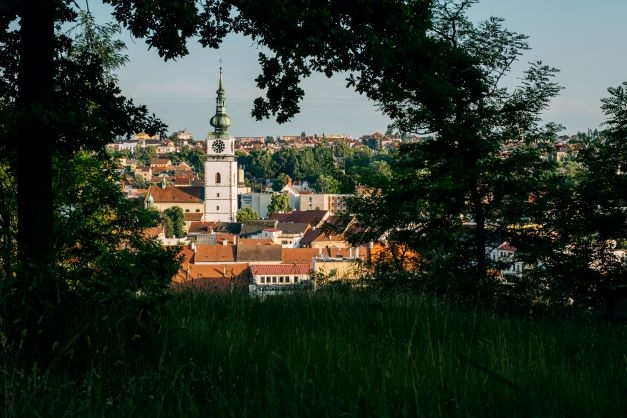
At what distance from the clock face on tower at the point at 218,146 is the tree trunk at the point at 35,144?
13125 cm

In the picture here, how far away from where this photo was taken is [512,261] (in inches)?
490

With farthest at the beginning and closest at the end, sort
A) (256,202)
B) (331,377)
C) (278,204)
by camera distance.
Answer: (256,202), (278,204), (331,377)

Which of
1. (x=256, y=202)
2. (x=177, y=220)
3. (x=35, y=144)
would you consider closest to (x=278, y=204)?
(x=256, y=202)

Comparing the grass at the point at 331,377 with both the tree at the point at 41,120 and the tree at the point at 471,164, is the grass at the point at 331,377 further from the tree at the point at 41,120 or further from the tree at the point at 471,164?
the tree at the point at 471,164

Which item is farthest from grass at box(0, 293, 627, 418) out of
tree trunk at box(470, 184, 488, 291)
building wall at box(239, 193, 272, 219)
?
building wall at box(239, 193, 272, 219)

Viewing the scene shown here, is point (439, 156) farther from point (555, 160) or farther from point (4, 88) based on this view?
point (4, 88)

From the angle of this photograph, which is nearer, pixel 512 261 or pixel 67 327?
pixel 67 327

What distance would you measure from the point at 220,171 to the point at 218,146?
4700 mm

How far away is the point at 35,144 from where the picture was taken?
727cm

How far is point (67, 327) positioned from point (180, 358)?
2.25 feet

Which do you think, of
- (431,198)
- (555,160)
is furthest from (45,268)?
(555,160)

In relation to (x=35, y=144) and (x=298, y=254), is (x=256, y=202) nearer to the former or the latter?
(x=298, y=254)

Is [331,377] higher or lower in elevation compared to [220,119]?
lower

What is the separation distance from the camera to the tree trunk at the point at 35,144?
7.27 metres
